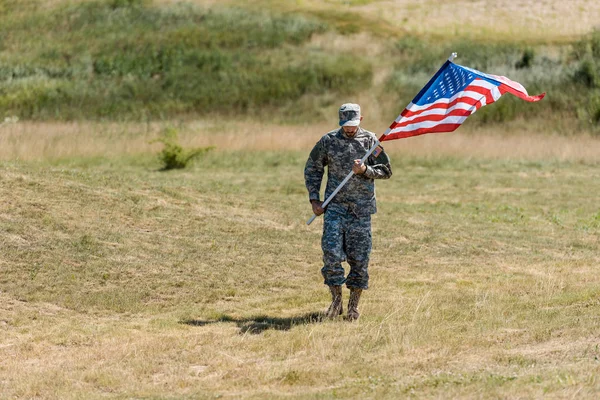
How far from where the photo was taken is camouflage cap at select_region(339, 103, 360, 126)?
9.52m

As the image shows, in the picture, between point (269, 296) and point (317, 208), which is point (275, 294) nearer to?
point (269, 296)

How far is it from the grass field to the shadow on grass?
40mm

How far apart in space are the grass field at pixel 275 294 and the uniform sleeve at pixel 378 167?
4.59 ft

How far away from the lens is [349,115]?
31.3 feet

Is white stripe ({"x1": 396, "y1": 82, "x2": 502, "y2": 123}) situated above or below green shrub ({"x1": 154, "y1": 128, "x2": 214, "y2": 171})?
above

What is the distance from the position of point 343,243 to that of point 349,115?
1.23m

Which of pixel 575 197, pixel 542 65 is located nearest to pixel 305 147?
pixel 575 197

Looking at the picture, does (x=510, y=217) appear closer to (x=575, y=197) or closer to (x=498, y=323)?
(x=575, y=197)

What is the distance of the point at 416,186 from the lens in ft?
76.8

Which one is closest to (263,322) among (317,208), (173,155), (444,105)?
(317,208)

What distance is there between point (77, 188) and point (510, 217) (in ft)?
26.0

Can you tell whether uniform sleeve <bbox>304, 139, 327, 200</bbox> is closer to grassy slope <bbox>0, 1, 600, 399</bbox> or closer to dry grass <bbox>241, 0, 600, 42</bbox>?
grassy slope <bbox>0, 1, 600, 399</bbox>

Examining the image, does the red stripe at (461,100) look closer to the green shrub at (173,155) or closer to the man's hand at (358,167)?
the man's hand at (358,167)

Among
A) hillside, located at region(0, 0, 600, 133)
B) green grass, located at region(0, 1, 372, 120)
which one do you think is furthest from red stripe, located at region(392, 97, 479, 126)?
green grass, located at region(0, 1, 372, 120)
